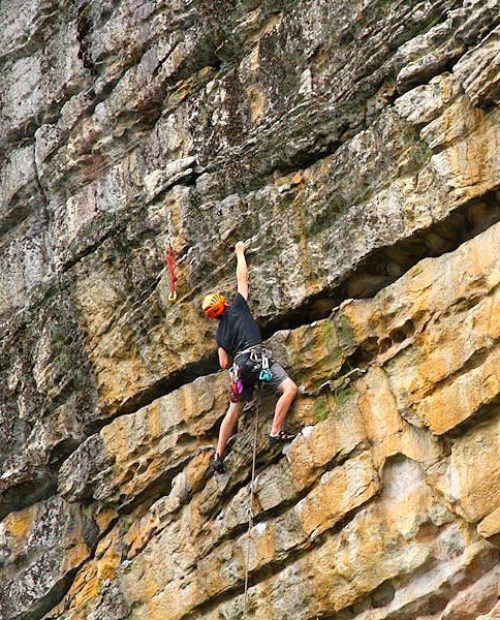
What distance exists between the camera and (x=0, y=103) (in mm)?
21594

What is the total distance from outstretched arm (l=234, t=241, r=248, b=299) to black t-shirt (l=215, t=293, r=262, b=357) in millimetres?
163

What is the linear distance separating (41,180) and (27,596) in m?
7.25

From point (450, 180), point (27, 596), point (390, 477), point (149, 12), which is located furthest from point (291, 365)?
point (149, 12)

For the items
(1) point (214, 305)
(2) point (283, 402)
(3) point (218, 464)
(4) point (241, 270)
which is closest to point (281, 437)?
(2) point (283, 402)

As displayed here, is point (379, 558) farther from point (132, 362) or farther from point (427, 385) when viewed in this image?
point (132, 362)

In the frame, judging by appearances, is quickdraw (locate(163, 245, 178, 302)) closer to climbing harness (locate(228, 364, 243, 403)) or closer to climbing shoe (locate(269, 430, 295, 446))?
climbing harness (locate(228, 364, 243, 403))

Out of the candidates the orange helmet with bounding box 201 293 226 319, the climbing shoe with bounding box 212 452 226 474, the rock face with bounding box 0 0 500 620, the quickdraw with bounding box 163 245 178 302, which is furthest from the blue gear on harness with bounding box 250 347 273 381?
the quickdraw with bounding box 163 245 178 302

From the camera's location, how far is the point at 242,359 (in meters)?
14.6

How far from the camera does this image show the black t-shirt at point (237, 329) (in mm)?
14863

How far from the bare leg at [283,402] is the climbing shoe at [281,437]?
5cm

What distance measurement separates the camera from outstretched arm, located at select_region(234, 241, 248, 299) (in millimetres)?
15242

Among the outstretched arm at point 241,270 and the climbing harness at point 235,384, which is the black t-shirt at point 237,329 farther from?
the climbing harness at point 235,384

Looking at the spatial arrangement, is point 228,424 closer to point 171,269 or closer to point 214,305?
point 214,305

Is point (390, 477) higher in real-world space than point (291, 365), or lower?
lower
